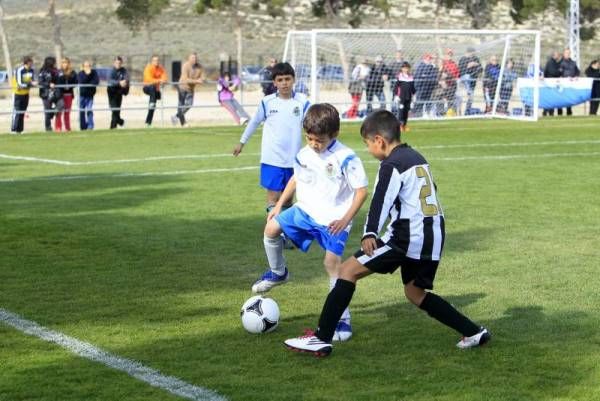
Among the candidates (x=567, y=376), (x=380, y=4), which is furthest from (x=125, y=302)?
(x=380, y=4)

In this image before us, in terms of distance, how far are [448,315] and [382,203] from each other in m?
0.83

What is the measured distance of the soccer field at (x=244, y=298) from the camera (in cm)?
611

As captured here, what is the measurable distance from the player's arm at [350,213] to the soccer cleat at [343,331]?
554 mm

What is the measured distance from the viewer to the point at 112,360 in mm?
6555

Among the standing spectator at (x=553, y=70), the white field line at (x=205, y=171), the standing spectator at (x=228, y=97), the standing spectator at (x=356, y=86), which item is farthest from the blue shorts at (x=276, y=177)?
the standing spectator at (x=553, y=70)

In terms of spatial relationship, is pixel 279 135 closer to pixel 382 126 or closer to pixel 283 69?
pixel 283 69

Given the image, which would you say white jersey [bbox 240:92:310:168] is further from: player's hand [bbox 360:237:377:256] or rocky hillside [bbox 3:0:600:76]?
rocky hillside [bbox 3:0:600:76]

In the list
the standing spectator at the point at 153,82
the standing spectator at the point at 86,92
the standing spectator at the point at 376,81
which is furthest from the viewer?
the standing spectator at the point at 376,81

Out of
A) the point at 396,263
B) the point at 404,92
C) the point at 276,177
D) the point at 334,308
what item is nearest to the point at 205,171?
the point at 276,177

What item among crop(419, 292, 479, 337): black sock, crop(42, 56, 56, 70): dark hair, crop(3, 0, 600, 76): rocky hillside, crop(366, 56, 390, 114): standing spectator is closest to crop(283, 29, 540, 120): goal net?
crop(366, 56, 390, 114): standing spectator

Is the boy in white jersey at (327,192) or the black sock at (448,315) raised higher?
the boy in white jersey at (327,192)

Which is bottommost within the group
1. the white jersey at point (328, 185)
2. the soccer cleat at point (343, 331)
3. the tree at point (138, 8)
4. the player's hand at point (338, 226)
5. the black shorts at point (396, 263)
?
the tree at point (138, 8)

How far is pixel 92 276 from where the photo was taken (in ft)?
30.3

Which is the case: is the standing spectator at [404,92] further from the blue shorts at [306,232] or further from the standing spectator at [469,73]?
the blue shorts at [306,232]
